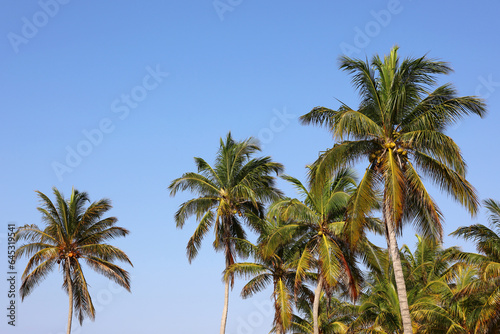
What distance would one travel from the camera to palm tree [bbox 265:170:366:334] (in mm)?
28391

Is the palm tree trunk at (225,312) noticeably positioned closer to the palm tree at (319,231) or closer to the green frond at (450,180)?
the palm tree at (319,231)

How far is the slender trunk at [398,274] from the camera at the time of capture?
66.3 feet

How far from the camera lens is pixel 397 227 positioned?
20.5 meters

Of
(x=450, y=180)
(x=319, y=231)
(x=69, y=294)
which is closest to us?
(x=450, y=180)

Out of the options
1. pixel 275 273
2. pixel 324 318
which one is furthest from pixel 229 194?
pixel 324 318

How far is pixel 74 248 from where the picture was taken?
3478 centimetres

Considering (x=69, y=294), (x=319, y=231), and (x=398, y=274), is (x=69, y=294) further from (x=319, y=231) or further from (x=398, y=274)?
(x=398, y=274)

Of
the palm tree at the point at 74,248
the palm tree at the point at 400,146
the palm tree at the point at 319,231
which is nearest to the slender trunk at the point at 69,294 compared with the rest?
the palm tree at the point at 74,248

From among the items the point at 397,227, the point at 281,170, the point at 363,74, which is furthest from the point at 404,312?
the point at 281,170

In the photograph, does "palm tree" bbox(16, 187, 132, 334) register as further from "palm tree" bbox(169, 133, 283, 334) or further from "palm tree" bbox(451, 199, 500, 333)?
"palm tree" bbox(451, 199, 500, 333)

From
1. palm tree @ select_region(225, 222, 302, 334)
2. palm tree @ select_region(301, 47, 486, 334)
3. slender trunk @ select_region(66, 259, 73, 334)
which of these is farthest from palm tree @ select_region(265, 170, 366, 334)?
slender trunk @ select_region(66, 259, 73, 334)

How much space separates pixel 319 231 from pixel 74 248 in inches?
600

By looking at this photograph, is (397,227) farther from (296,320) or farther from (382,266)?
(296,320)

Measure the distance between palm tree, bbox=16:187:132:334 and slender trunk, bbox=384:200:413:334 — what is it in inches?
747
